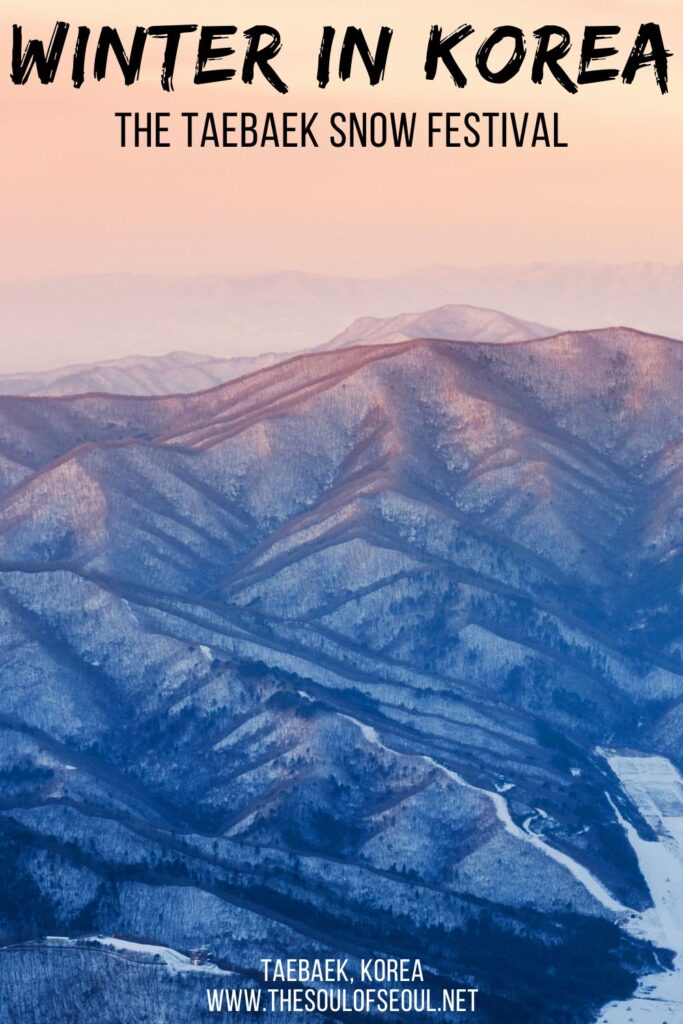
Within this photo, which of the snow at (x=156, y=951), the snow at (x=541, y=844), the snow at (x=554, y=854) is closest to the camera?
the snow at (x=156, y=951)

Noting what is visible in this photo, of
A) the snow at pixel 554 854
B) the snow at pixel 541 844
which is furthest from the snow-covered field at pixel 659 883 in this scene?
the snow at pixel 541 844

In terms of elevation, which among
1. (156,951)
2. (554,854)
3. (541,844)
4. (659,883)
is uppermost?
(541,844)

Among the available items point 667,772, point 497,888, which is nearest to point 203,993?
point 497,888

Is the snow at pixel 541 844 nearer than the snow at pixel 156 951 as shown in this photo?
No

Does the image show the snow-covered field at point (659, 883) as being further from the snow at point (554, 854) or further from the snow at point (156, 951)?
the snow at point (156, 951)

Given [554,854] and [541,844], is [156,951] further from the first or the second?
[541,844]

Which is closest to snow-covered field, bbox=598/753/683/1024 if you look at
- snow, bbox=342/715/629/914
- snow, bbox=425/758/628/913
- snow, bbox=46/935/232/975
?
snow, bbox=425/758/628/913

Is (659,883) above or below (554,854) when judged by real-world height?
below

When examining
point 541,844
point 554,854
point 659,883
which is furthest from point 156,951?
point 659,883
